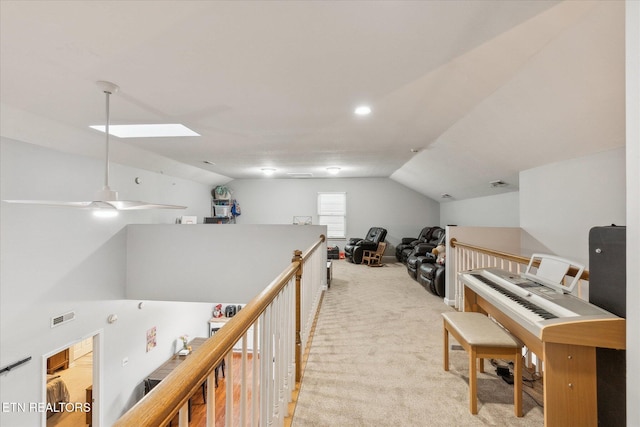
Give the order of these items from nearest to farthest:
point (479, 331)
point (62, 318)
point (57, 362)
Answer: point (479, 331) < point (62, 318) < point (57, 362)

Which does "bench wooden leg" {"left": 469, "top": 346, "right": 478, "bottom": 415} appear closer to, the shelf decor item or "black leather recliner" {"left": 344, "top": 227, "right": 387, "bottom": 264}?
"black leather recliner" {"left": 344, "top": 227, "right": 387, "bottom": 264}

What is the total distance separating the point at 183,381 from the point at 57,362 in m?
7.22

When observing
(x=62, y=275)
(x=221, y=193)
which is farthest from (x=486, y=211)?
(x=62, y=275)

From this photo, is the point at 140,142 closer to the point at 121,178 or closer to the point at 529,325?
the point at 121,178

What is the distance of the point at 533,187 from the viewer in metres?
3.60

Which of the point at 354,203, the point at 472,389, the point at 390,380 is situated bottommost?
the point at 390,380

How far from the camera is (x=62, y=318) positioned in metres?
3.75

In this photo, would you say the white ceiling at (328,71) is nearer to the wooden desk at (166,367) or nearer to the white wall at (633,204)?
the white wall at (633,204)

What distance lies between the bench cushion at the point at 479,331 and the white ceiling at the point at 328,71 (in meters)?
1.88

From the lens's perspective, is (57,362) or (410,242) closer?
(57,362)

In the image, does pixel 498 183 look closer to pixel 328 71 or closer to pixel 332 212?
pixel 328 71

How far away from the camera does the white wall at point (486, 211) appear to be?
16.1ft

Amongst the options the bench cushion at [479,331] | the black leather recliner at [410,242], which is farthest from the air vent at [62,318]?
the black leather recliner at [410,242]

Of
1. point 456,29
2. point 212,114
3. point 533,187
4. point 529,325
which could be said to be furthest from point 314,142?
point 529,325
